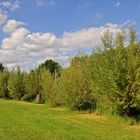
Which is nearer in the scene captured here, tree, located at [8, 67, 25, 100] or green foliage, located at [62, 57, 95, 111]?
green foliage, located at [62, 57, 95, 111]

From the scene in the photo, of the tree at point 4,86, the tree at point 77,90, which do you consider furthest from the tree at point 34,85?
the tree at point 77,90

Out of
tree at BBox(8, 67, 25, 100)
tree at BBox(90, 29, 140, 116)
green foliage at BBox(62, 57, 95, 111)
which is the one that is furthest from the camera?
tree at BBox(8, 67, 25, 100)

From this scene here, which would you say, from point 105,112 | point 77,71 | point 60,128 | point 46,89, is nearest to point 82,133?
point 60,128

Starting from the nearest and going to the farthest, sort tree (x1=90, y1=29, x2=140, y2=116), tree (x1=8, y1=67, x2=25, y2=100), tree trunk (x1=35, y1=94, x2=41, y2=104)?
tree (x1=90, y1=29, x2=140, y2=116)
tree trunk (x1=35, y1=94, x2=41, y2=104)
tree (x1=8, y1=67, x2=25, y2=100)

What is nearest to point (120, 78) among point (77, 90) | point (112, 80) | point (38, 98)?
point (112, 80)

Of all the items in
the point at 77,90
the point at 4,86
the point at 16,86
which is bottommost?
the point at 77,90

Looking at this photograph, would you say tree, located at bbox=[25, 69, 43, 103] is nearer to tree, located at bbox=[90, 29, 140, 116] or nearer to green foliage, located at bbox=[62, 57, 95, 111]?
green foliage, located at bbox=[62, 57, 95, 111]

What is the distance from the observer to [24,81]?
5809 centimetres

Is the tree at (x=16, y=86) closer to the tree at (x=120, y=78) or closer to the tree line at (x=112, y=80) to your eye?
the tree line at (x=112, y=80)

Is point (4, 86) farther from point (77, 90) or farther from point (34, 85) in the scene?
point (77, 90)

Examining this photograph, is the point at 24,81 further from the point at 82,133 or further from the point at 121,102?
the point at 82,133

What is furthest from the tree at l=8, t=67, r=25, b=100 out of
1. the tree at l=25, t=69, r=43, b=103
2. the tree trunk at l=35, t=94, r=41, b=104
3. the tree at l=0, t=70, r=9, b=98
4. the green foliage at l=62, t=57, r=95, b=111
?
the green foliage at l=62, t=57, r=95, b=111

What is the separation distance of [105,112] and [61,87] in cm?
759

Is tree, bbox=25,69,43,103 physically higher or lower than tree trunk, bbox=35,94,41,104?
higher
